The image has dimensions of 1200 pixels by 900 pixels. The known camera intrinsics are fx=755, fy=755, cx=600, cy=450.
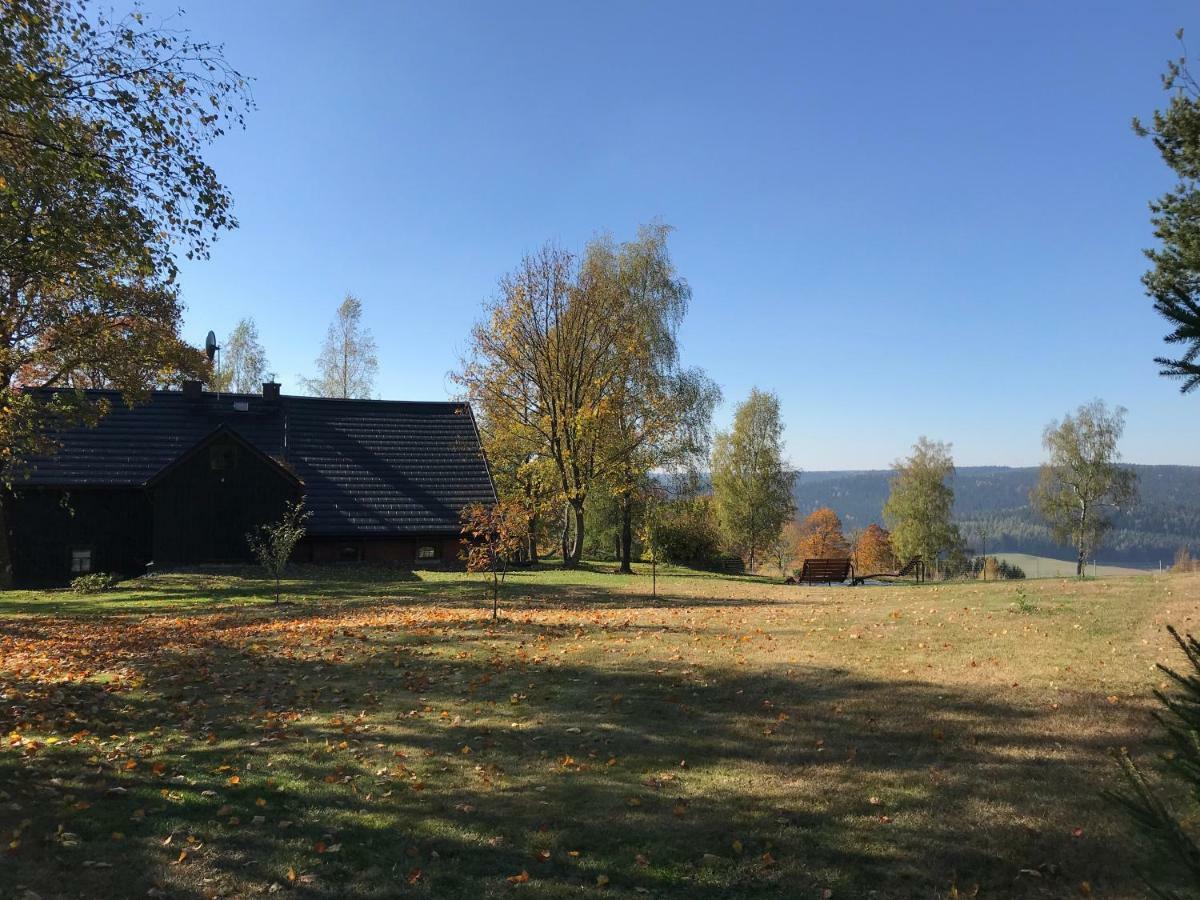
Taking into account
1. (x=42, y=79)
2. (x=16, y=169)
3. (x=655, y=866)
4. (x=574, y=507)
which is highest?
(x=42, y=79)

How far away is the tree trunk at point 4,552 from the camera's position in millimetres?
27172

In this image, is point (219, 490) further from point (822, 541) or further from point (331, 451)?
point (822, 541)

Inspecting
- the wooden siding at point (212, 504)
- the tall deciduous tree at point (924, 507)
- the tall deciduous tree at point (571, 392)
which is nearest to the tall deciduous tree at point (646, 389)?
the tall deciduous tree at point (571, 392)

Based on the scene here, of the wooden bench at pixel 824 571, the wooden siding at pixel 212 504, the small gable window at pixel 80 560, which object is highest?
the wooden siding at pixel 212 504

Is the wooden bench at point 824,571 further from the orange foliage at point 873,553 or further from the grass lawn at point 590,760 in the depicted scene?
the orange foliage at point 873,553

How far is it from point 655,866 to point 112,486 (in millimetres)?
29593

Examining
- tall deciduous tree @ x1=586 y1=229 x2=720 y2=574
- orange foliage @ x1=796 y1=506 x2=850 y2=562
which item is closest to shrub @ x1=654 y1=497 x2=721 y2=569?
tall deciduous tree @ x1=586 y1=229 x2=720 y2=574

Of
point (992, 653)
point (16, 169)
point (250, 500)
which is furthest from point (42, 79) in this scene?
point (250, 500)

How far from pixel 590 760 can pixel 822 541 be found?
93774mm

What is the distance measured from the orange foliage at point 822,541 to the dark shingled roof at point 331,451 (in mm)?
68536

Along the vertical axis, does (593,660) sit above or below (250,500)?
below

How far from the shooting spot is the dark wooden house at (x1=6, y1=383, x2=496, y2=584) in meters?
27.7

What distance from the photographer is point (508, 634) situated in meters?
13.1

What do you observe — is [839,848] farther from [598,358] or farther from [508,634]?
[598,358]
